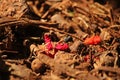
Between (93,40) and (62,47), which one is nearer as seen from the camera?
(62,47)

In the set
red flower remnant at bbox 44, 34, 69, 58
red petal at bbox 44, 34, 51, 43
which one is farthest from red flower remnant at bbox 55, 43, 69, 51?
red petal at bbox 44, 34, 51, 43

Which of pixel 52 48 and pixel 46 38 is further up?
pixel 46 38

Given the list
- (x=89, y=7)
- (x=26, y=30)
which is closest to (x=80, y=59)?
(x=26, y=30)

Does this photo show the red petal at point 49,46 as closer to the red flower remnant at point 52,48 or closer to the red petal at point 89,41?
the red flower remnant at point 52,48

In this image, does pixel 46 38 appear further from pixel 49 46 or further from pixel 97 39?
pixel 97 39

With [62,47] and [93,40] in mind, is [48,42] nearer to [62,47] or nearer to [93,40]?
[62,47]

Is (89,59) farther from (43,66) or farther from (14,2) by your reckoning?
(14,2)

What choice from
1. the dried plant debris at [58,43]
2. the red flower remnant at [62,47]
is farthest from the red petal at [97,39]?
the red flower remnant at [62,47]

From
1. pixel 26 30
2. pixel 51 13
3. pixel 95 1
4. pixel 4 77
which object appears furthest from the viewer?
pixel 95 1

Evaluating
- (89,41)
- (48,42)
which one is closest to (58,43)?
(48,42)
